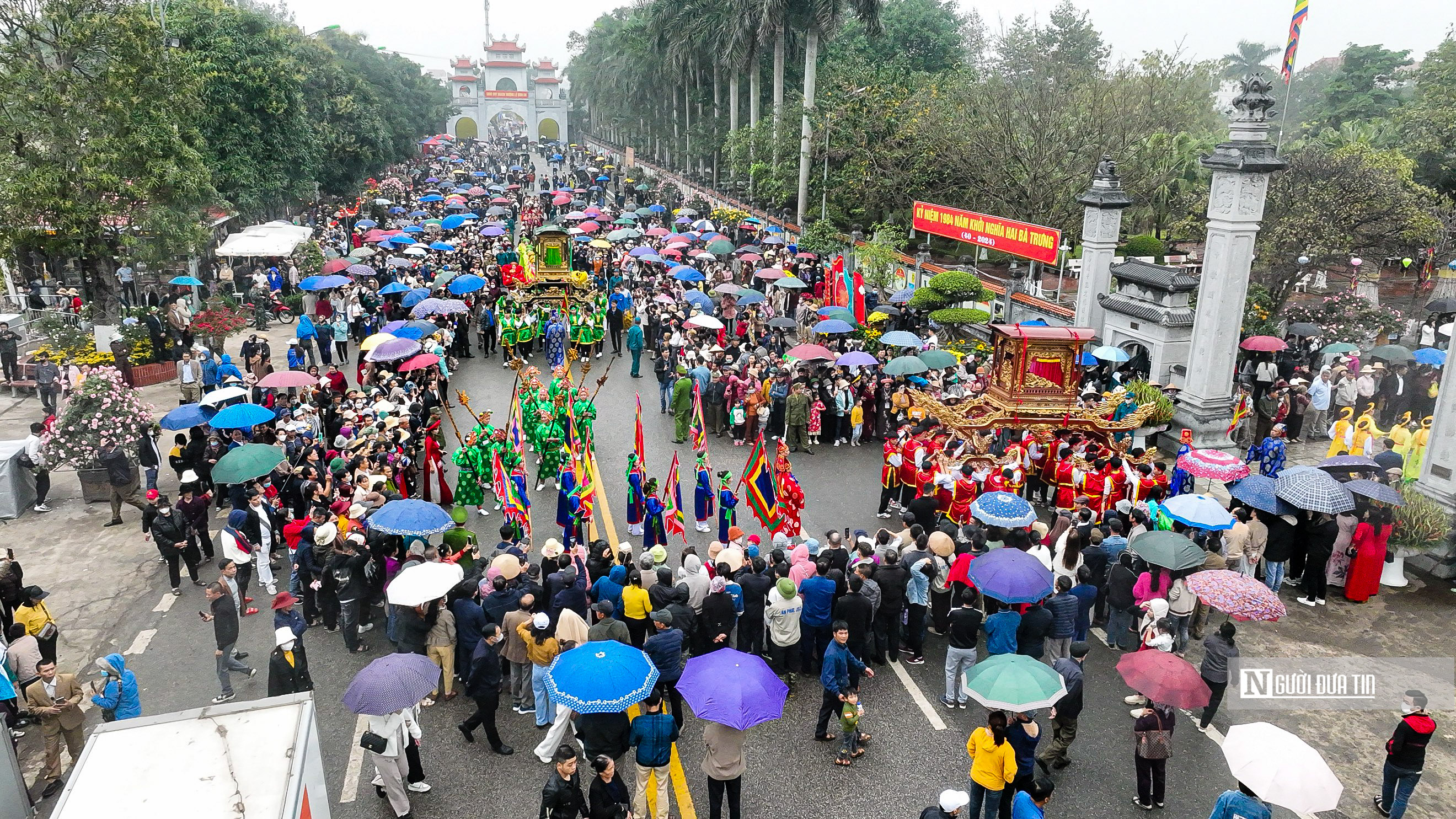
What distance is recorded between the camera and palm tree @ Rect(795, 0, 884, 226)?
35.5 metres

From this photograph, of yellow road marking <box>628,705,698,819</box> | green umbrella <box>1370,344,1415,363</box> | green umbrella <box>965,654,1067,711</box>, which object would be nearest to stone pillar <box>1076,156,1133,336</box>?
green umbrella <box>1370,344,1415,363</box>

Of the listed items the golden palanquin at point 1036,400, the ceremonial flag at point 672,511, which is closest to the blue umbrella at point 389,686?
the ceremonial flag at point 672,511

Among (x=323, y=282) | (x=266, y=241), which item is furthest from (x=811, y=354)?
(x=266, y=241)

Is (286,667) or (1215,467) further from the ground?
(1215,467)

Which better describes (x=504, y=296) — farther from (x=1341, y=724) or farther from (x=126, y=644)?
(x=1341, y=724)

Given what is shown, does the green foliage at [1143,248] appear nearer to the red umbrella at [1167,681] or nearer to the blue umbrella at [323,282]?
the blue umbrella at [323,282]

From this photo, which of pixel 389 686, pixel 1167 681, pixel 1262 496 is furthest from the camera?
pixel 1262 496

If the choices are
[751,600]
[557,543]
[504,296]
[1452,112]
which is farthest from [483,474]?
[1452,112]

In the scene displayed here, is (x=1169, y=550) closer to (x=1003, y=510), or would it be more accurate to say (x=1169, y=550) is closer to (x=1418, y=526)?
(x=1003, y=510)

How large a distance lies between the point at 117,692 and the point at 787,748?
5.47m

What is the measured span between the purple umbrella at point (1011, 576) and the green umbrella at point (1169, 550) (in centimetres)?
123

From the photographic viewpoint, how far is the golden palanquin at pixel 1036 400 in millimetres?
14484

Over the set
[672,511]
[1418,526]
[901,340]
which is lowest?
[672,511]

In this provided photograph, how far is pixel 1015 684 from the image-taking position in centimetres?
693
